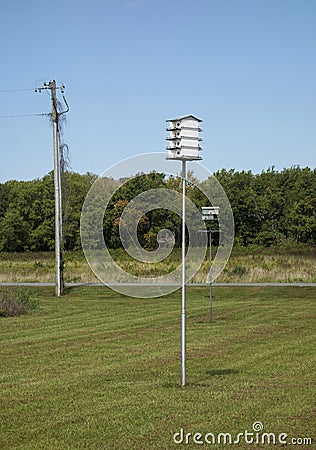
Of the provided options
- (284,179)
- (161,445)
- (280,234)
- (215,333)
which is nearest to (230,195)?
(280,234)

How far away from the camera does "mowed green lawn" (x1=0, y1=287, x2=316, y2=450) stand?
7988mm

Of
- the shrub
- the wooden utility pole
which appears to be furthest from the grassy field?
the shrub

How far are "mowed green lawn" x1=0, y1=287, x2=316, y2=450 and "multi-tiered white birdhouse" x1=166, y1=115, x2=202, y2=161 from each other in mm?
3150

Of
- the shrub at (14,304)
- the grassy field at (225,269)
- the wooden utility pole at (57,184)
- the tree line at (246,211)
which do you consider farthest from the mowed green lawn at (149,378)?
the tree line at (246,211)

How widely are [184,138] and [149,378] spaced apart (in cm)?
356

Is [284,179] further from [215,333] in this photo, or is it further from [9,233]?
[215,333]

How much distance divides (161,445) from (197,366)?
460cm

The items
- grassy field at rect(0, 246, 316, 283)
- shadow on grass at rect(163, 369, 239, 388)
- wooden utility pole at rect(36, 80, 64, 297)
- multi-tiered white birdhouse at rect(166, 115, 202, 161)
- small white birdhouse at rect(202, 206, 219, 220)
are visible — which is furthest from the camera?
grassy field at rect(0, 246, 316, 283)

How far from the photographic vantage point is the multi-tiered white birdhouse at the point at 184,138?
1004 centimetres

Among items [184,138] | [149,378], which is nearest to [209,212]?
[149,378]

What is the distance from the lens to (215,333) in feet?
53.0

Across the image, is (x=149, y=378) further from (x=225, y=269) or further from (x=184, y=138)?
(x=225, y=269)

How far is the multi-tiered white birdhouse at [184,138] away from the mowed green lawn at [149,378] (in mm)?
3150

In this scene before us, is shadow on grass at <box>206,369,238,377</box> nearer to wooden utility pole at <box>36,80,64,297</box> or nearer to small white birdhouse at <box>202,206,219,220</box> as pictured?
small white birdhouse at <box>202,206,219,220</box>
